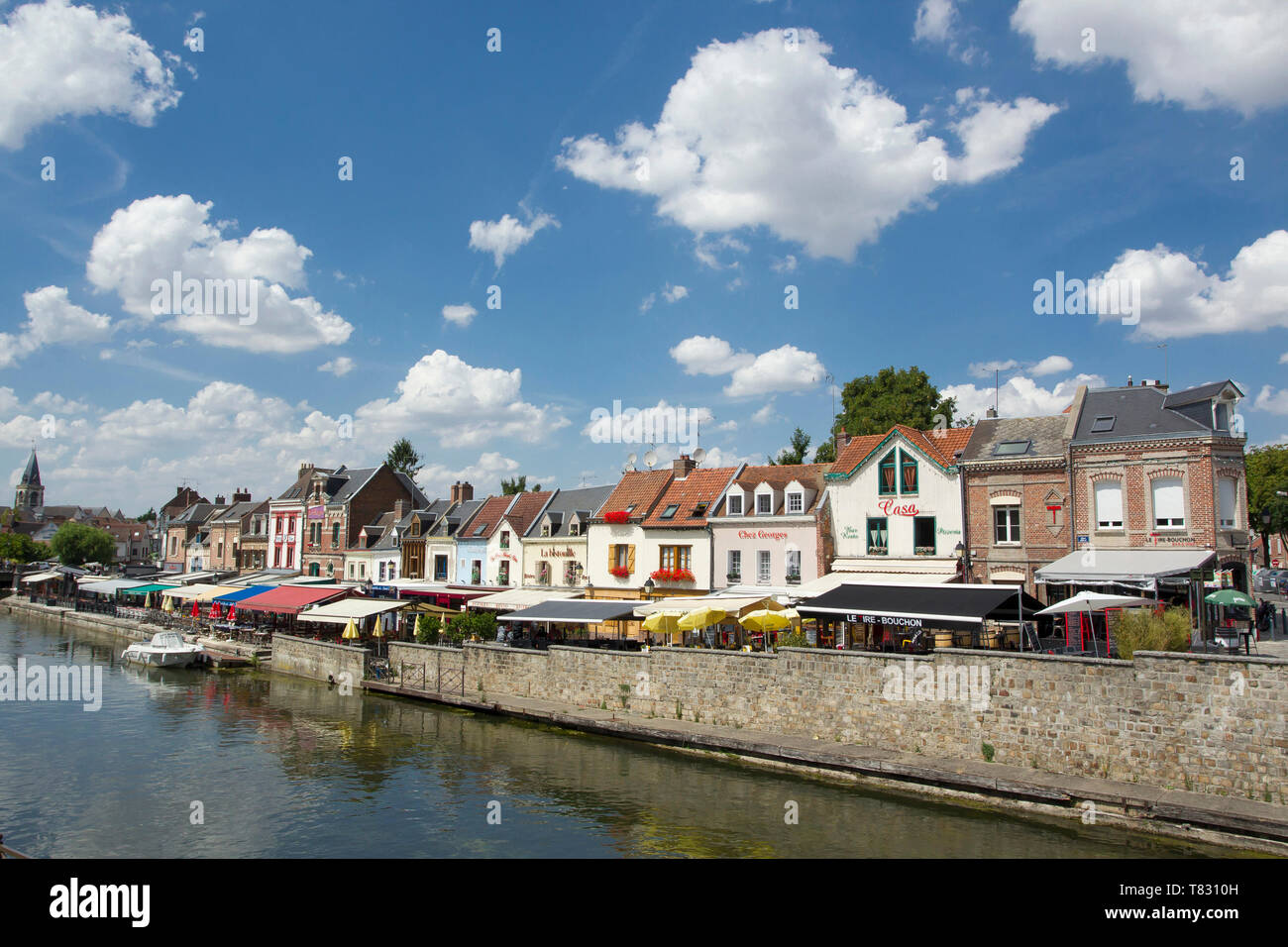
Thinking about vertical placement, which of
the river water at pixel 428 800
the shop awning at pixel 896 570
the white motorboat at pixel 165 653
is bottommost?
the river water at pixel 428 800

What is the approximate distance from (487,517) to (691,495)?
55.4 feet

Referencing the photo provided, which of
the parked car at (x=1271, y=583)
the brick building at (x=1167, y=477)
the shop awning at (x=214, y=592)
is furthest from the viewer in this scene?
the parked car at (x=1271, y=583)

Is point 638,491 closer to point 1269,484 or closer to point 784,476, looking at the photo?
point 784,476

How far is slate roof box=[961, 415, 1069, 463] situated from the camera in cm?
2941

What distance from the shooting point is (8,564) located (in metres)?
101

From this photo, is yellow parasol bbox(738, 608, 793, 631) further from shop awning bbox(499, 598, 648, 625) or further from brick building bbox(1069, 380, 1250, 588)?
brick building bbox(1069, 380, 1250, 588)

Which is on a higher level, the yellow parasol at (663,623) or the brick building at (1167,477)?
the brick building at (1167,477)

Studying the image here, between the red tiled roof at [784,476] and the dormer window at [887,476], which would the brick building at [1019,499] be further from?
the red tiled roof at [784,476]

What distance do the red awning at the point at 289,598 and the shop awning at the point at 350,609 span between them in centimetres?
124

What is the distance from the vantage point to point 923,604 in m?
22.6

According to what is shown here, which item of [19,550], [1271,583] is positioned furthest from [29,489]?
[1271,583]

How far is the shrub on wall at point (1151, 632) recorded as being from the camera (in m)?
17.9

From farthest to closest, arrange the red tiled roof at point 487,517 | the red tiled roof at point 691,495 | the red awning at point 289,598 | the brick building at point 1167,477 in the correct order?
the red tiled roof at point 487,517 < the red awning at point 289,598 < the red tiled roof at point 691,495 < the brick building at point 1167,477

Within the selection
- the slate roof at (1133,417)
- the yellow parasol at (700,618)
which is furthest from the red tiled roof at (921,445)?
the yellow parasol at (700,618)
